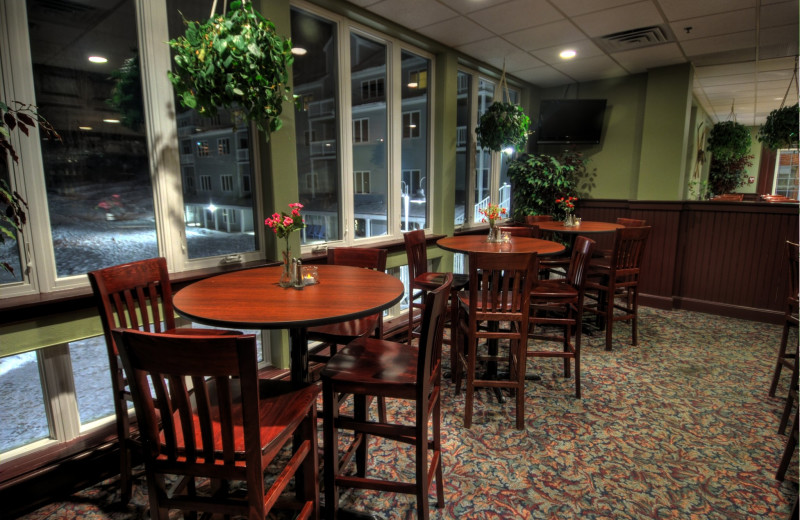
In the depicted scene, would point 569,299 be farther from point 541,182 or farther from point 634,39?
point 634,39

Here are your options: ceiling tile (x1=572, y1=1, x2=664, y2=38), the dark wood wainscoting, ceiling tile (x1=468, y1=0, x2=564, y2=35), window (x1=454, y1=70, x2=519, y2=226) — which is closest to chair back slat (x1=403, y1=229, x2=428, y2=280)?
Answer: window (x1=454, y1=70, x2=519, y2=226)

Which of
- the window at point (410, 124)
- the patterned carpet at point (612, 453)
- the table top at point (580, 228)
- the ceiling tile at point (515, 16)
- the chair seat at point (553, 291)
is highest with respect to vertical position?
the ceiling tile at point (515, 16)

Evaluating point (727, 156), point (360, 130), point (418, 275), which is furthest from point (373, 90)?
point (727, 156)

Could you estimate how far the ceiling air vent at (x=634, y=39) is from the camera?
3867mm

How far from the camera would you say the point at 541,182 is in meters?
5.36

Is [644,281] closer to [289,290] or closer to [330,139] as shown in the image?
[330,139]

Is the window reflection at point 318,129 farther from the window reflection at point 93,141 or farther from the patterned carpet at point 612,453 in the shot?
the patterned carpet at point 612,453

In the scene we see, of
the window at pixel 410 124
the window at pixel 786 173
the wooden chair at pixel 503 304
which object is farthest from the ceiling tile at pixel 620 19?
the window at pixel 786 173

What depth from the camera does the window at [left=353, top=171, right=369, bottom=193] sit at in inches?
151

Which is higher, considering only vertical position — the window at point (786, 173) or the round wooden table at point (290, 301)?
the window at point (786, 173)

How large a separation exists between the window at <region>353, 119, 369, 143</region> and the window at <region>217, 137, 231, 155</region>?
1.19 metres

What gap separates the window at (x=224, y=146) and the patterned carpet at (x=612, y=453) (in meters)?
2.05

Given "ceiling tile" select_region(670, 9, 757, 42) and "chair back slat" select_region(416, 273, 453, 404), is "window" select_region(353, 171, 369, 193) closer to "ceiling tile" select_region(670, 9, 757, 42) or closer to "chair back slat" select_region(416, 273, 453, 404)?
"chair back slat" select_region(416, 273, 453, 404)

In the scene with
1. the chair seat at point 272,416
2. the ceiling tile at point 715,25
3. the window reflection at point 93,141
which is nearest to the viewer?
→ the chair seat at point 272,416
